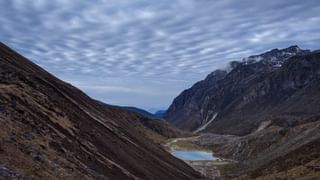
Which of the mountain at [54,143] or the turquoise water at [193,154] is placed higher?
the mountain at [54,143]

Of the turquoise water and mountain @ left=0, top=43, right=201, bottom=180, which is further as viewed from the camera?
the turquoise water

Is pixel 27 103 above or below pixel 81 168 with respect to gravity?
above

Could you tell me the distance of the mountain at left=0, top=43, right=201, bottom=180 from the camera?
3666 centimetres

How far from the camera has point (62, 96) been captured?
74.9 meters

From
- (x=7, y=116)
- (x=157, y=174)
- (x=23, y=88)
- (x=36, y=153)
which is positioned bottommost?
(x=157, y=174)

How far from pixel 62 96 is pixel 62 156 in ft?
104

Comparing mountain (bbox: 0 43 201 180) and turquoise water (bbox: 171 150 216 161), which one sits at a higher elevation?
mountain (bbox: 0 43 201 180)

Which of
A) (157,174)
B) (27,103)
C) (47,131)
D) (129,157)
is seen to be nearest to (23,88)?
(27,103)

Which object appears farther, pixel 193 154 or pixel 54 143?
pixel 193 154

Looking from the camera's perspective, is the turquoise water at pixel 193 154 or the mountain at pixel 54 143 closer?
the mountain at pixel 54 143

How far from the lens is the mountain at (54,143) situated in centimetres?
3666

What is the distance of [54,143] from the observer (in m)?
46.6

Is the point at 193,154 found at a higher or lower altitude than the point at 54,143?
lower

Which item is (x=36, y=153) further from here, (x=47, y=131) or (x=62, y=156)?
(x=47, y=131)
